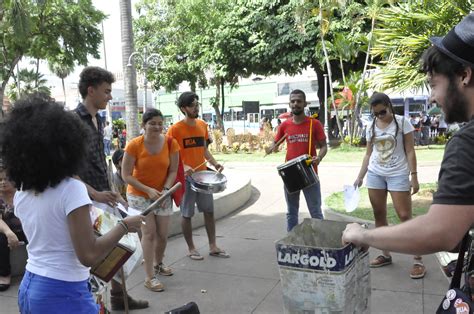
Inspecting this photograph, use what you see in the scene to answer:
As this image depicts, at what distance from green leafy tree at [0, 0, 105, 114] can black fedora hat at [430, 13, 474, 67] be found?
68.8 ft

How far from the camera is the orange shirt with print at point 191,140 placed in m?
4.93

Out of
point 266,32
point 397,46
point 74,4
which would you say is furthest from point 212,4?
point 397,46

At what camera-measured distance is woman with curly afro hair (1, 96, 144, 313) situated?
5.91 ft

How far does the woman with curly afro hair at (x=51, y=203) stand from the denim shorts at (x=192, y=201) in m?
3.04

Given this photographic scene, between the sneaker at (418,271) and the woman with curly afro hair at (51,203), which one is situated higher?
the woman with curly afro hair at (51,203)

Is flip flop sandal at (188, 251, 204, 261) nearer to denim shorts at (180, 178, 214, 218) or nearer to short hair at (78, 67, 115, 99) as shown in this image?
denim shorts at (180, 178, 214, 218)

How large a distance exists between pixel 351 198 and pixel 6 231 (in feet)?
11.0

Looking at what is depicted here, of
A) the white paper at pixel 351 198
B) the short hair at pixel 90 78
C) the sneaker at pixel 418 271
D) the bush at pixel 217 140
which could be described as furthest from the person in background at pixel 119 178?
the bush at pixel 217 140

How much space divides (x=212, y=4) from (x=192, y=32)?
2006 millimetres

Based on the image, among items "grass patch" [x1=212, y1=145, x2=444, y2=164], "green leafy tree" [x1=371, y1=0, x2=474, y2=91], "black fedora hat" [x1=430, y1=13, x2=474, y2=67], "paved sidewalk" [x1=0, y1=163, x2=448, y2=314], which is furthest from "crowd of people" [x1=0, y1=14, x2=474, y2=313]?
"grass patch" [x1=212, y1=145, x2=444, y2=164]

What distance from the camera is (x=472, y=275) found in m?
1.38

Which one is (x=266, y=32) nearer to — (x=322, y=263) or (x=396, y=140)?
(x=396, y=140)

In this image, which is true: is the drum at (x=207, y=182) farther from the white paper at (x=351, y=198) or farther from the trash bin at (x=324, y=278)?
the trash bin at (x=324, y=278)

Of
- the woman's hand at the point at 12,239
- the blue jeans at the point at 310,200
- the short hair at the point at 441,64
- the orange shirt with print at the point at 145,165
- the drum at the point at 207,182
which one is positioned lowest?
the woman's hand at the point at 12,239
